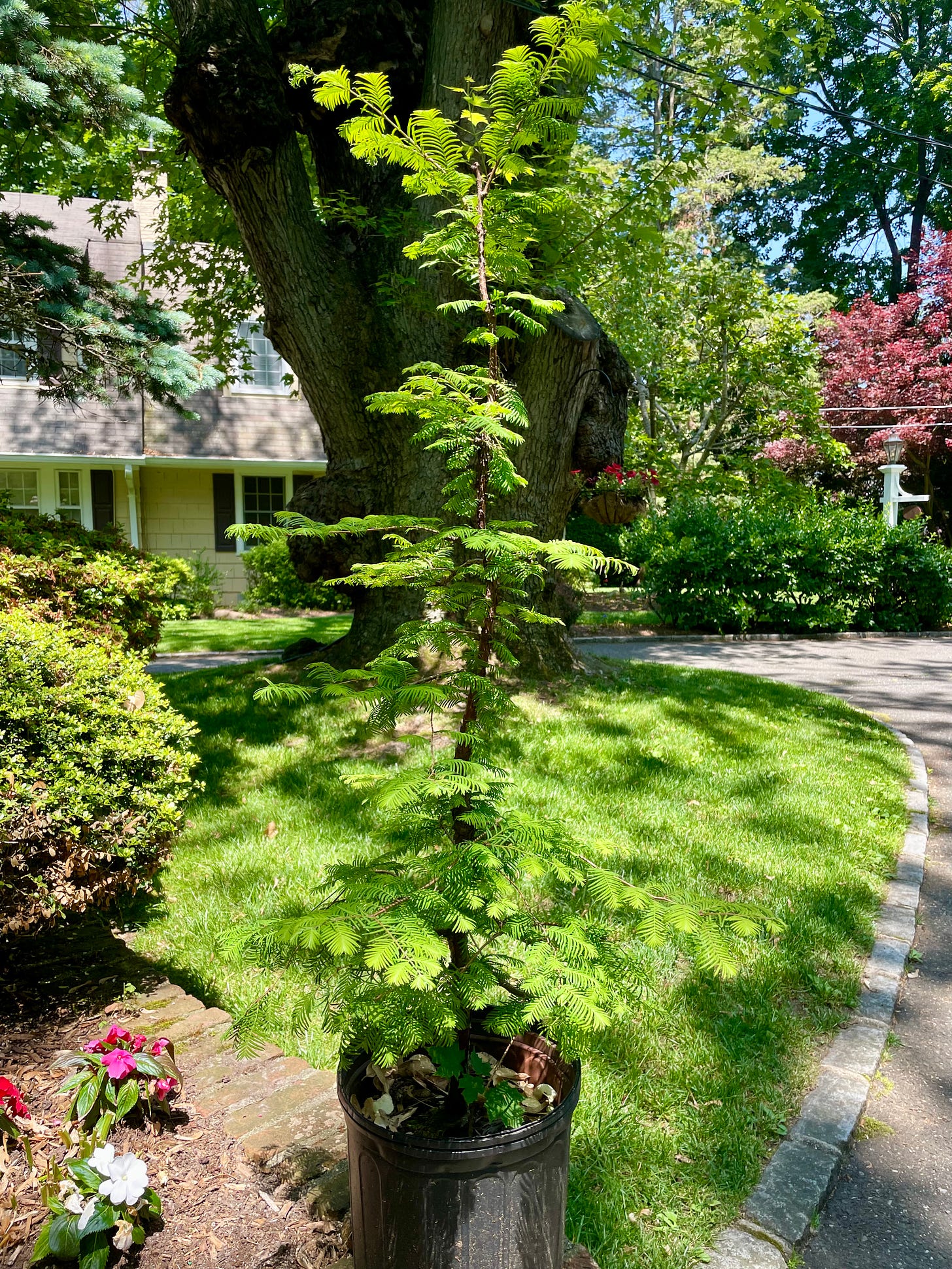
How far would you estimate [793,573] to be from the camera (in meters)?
14.6

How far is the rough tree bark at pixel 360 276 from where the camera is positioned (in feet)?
20.3

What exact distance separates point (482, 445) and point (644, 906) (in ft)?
3.60

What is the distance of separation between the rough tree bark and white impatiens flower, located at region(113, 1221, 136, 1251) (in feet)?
16.4

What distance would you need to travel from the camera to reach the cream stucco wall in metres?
18.5

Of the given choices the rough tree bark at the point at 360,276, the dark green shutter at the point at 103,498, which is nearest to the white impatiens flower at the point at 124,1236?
the rough tree bark at the point at 360,276

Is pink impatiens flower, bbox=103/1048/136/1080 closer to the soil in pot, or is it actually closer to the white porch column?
the soil in pot

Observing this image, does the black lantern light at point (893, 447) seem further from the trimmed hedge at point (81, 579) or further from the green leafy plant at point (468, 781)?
the green leafy plant at point (468, 781)

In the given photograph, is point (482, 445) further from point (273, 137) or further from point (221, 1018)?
point (273, 137)

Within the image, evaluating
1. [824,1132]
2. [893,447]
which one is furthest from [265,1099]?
[893,447]

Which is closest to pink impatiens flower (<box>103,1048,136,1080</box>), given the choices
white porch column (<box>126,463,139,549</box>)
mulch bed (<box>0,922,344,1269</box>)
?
mulch bed (<box>0,922,344,1269</box>)

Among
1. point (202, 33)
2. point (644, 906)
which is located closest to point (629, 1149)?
point (644, 906)

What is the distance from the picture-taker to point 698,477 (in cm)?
1731

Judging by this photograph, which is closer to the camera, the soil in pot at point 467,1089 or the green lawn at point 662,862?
the soil in pot at point 467,1089

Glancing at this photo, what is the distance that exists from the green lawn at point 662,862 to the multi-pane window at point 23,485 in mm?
12024
